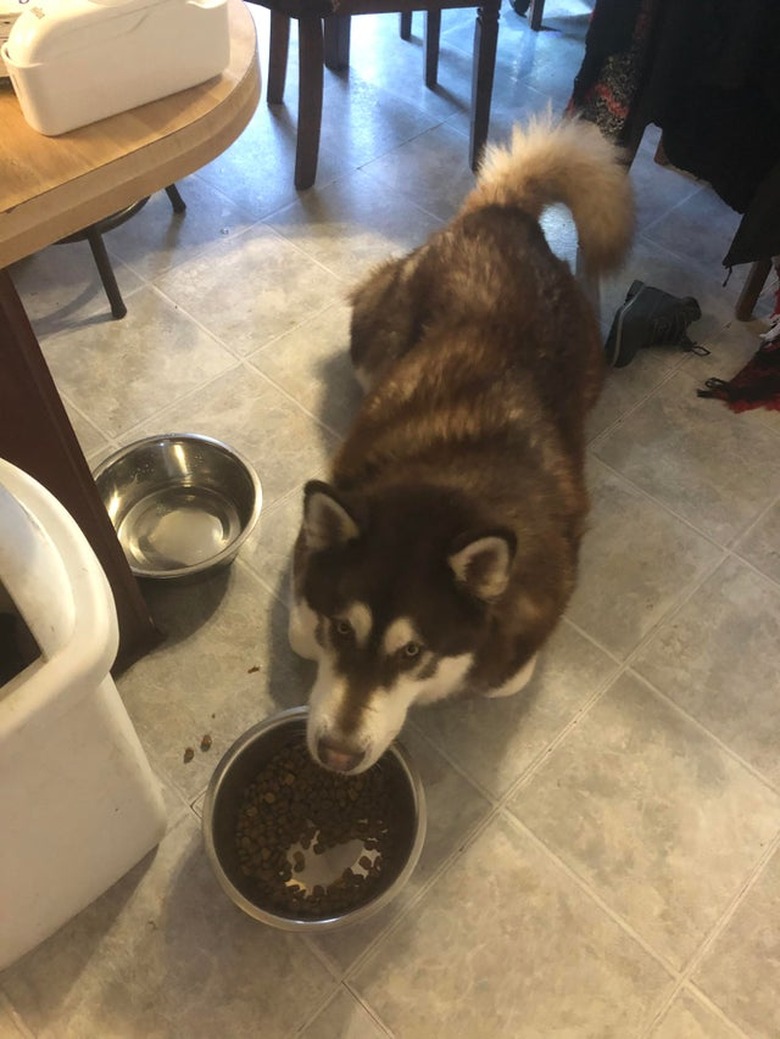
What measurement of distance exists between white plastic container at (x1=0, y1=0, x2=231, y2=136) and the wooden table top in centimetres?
2

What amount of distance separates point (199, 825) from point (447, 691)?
581 millimetres

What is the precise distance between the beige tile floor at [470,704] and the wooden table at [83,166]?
843 mm

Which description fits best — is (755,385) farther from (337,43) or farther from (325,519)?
(337,43)

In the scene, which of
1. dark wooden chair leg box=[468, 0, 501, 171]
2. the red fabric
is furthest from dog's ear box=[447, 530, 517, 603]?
dark wooden chair leg box=[468, 0, 501, 171]

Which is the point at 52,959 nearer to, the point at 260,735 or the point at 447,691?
the point at 260,735

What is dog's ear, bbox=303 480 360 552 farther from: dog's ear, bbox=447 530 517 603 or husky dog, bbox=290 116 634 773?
dog's ear, bbox=447 530 517 603

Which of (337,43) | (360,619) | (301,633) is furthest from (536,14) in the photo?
(360,619)

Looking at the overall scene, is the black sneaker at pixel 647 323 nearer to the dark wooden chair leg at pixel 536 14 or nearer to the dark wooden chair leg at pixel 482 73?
the dark wooden chair leg at pixel 482 73

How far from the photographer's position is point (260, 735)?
160 cm

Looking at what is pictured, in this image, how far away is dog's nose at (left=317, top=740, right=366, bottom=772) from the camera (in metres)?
1.39

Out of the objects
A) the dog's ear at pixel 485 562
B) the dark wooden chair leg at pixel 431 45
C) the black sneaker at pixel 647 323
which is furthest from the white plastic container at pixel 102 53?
the dark wooden chair leg at pixel 431 45

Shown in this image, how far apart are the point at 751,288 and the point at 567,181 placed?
0.77m

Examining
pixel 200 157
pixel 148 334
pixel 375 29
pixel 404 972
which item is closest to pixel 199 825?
pixel 404 972

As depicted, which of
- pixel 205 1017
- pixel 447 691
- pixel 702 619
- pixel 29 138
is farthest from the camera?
pixel 702 619
